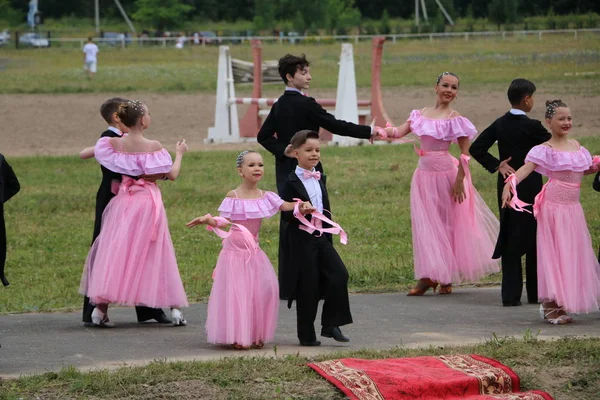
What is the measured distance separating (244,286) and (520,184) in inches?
116

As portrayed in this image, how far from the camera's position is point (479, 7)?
76.6 metres

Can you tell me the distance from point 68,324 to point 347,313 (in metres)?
2.31

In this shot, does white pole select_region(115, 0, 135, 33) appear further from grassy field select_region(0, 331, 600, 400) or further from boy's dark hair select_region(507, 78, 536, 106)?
grassy field select_region(0, 331, 600, 400)

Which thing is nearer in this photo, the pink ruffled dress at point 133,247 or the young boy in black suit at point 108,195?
the pink ruffled dress at point 133,247

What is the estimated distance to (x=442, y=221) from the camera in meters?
10.2

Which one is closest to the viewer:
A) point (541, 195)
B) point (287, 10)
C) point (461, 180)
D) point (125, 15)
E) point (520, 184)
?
point (541, 195)

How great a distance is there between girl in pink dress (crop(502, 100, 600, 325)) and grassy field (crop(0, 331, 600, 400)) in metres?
1.27

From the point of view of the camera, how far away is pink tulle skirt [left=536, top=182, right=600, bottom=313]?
884 centimetres

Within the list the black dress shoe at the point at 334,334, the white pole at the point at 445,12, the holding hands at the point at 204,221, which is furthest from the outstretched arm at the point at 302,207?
the white pole at the point at 445,12

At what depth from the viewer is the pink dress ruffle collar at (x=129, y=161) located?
870cm

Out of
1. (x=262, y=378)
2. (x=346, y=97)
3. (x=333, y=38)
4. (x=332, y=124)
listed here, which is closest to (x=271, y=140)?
(x=332, y=124)

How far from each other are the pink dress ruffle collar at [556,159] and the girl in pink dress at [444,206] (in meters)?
1.07

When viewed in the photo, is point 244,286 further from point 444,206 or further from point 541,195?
point 444,206

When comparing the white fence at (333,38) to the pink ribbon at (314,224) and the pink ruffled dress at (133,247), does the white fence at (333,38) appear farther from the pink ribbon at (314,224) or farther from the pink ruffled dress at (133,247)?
the pink ribbon at (314,224)
